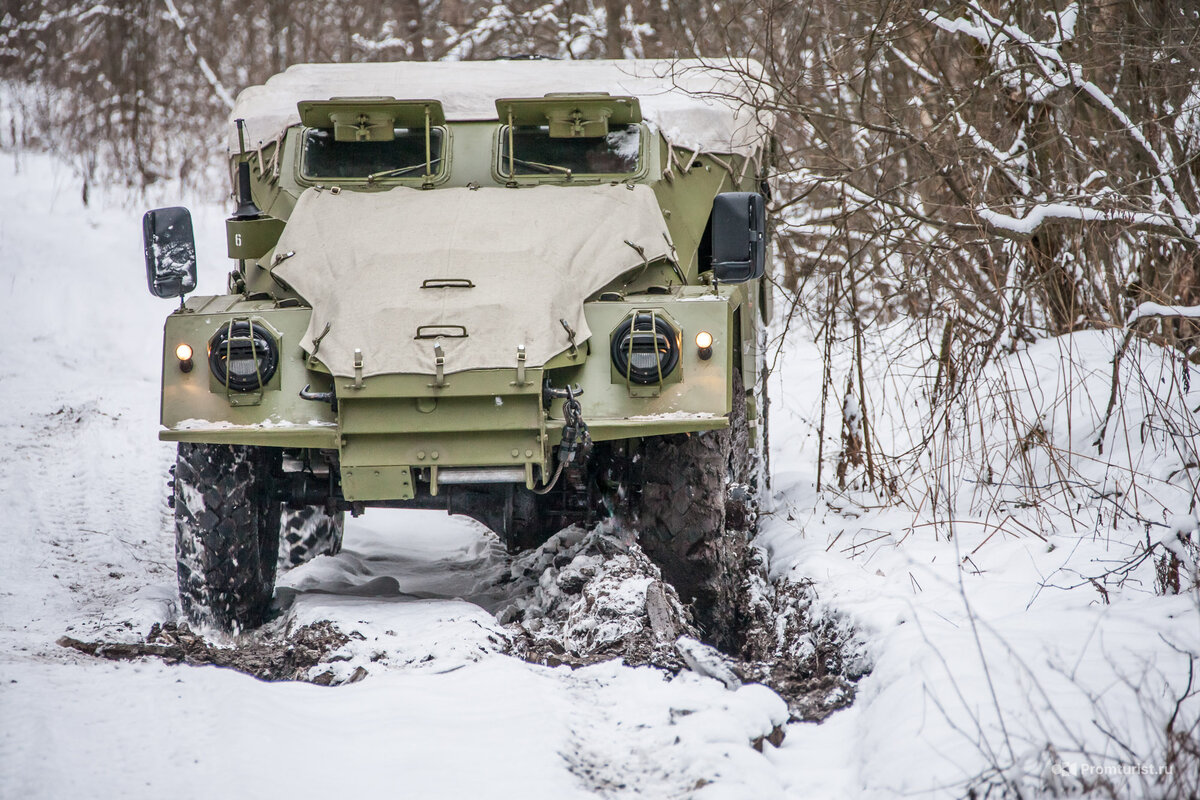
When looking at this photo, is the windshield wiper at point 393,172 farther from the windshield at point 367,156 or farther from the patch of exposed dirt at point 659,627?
the patch of exposed dirt at point 659,627

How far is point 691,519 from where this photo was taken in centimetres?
481

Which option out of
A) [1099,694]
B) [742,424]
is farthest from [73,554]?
[1099,694]

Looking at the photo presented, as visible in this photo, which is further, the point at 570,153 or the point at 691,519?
the point at 570,153

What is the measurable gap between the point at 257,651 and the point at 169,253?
1733 mm

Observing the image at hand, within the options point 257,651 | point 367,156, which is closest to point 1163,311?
point 367,156

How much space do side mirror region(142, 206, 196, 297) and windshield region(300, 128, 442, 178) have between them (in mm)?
778

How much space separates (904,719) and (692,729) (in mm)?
580

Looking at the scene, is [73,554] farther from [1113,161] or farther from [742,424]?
[1113,161]

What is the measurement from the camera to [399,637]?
4168 mm

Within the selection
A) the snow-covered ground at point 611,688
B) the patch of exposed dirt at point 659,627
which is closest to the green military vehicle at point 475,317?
the patch of exposed dirt at point 659,627

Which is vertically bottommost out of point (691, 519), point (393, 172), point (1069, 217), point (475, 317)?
point (691, 519)

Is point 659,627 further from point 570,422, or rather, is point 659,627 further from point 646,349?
point 646,349

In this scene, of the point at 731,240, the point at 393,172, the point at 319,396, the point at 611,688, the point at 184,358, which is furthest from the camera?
the point at 393,172

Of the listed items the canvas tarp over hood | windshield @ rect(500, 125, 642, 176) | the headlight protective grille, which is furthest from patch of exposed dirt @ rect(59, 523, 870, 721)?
windshield @ rect(500, 125, 642, 176)
